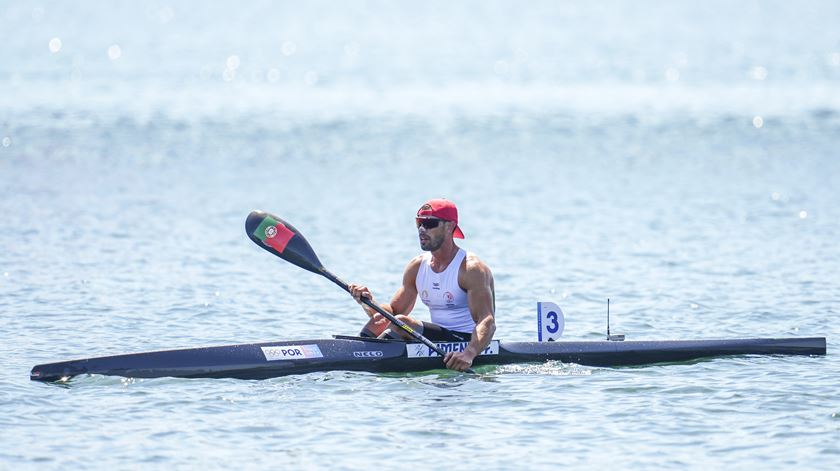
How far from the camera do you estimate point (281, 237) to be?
43.0 ft

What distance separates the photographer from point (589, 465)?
33.3 feet

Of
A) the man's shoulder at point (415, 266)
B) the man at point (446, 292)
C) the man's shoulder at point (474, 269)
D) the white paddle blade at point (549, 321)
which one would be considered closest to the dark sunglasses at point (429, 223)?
the man at point (446, 292)

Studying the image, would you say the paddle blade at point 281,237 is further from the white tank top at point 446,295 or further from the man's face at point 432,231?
the man's face at point 432,231

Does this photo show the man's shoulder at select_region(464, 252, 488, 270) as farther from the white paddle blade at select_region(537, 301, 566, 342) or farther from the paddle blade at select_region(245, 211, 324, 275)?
the paddle blade at select_region(245, 211, 324, 275)

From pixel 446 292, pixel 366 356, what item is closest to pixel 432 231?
pixel 446 292

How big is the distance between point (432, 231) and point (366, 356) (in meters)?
1.28

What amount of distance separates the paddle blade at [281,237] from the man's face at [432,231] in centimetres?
130

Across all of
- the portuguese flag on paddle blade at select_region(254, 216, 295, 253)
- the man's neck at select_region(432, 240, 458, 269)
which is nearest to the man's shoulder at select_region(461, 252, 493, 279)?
the man's neck at select_region(432, 240, 458, 269)

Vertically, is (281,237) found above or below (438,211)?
below

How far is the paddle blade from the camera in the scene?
13.1 meters

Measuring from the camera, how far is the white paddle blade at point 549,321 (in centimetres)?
1277

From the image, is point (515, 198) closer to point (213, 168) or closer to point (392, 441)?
point (213, 168)

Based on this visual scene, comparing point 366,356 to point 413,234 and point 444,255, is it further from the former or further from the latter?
point 413,234

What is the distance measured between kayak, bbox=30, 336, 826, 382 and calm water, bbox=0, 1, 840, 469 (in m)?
0.14
